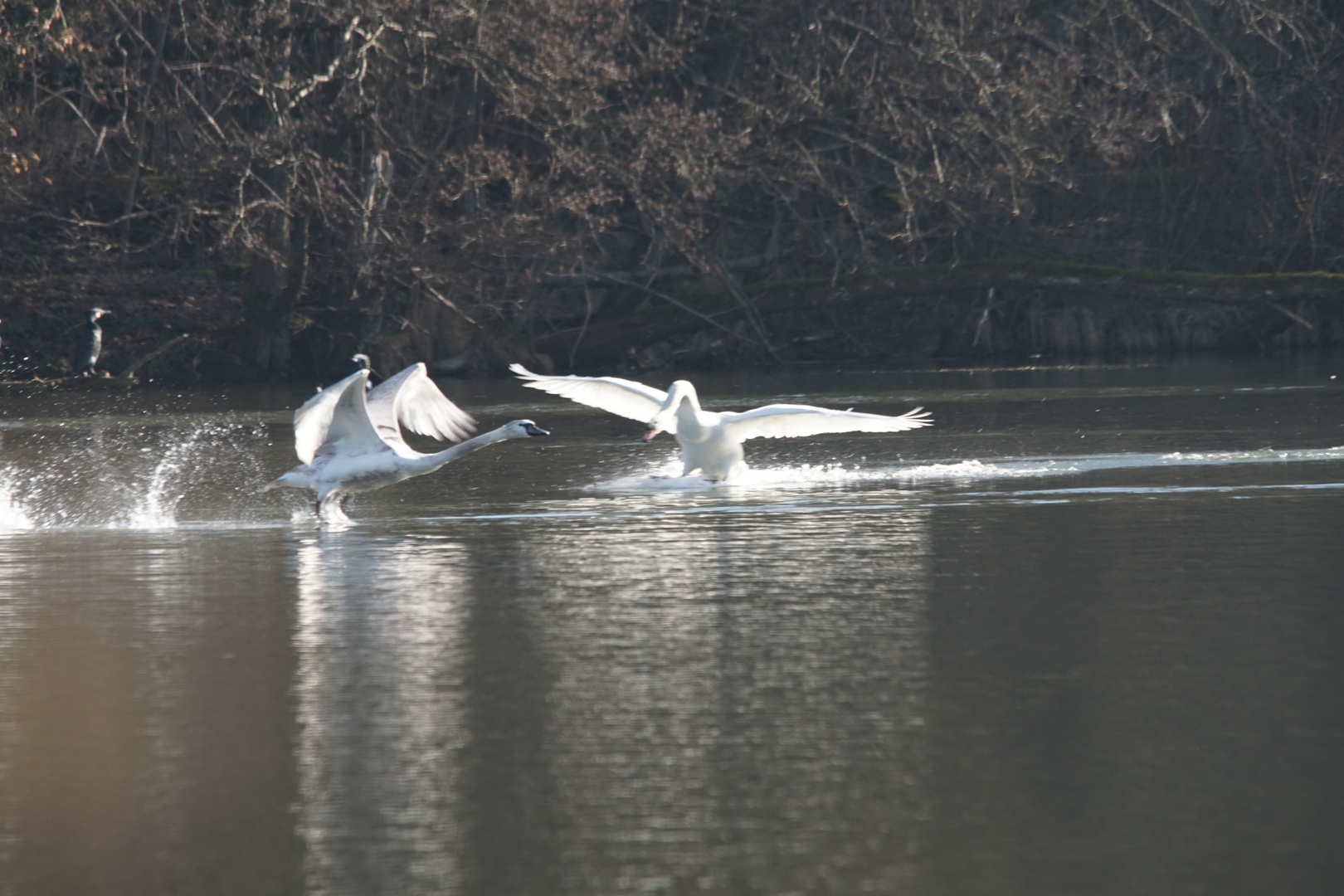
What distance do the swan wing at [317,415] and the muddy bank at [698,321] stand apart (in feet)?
51.8

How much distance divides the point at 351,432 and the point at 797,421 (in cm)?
363

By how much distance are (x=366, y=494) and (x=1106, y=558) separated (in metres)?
6.15

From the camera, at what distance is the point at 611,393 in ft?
49.8

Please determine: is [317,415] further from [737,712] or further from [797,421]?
[737,712]

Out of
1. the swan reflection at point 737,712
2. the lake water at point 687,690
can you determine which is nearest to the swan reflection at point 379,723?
the lake water at point 687,690

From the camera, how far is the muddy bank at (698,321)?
27.6 m

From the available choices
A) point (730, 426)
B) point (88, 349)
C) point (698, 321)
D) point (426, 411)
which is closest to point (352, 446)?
point (426, 411)

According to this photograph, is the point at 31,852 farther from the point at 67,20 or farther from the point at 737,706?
the point at 67,20

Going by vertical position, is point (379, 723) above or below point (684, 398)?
below

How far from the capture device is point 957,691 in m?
6.32

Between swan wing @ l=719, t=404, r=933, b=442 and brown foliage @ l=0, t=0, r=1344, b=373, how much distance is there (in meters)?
12.6

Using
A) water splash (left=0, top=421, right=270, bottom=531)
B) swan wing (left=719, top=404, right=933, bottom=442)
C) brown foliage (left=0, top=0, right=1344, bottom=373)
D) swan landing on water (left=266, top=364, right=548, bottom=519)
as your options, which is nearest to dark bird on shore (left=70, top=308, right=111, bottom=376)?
brown foliage (left=0, top=0, right=1344, bottom=373)

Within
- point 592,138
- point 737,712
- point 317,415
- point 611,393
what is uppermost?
point 592,138

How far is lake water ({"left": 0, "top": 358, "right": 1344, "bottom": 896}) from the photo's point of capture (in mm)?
4758
